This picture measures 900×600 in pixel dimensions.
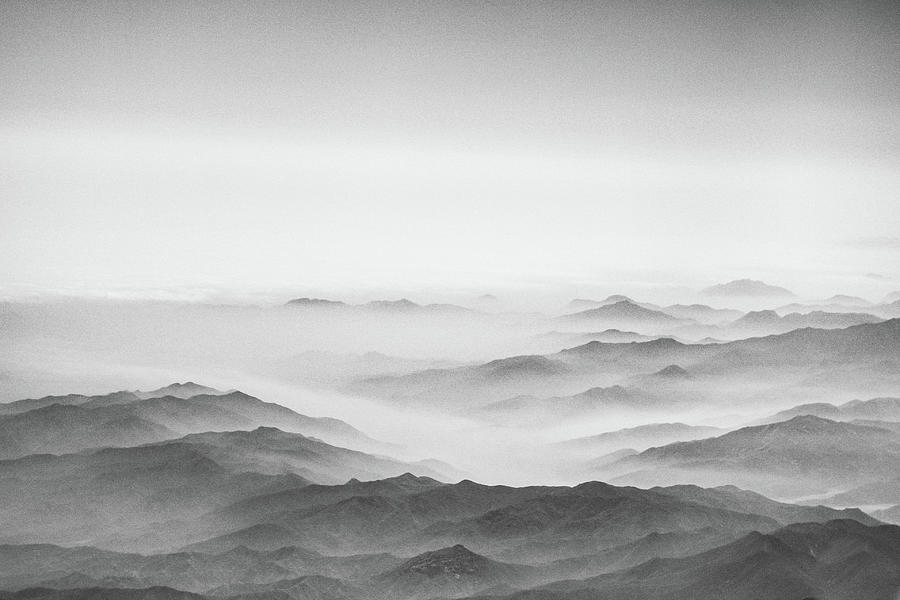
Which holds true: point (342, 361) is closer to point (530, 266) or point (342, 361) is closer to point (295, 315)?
point (295, 315)

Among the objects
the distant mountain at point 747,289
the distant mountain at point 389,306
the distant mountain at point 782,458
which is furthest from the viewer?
the distant mountain at point 747,289

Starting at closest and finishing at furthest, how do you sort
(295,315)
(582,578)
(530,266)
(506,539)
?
(582,578), (506,539), (295,315), (530,266)

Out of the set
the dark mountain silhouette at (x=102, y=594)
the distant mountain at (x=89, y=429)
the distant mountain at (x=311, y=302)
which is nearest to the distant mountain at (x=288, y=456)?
the distant mountain at (x=89, y=429)

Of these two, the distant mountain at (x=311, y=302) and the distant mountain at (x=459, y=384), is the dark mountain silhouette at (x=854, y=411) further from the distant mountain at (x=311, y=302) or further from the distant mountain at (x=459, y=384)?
the distant mountain at (x=311, y=302)

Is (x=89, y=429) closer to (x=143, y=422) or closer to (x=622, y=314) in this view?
(x=143, y=422)

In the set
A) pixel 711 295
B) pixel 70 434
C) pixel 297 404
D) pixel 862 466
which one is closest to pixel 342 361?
pixel 297 404

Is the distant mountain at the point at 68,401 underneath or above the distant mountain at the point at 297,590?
above
